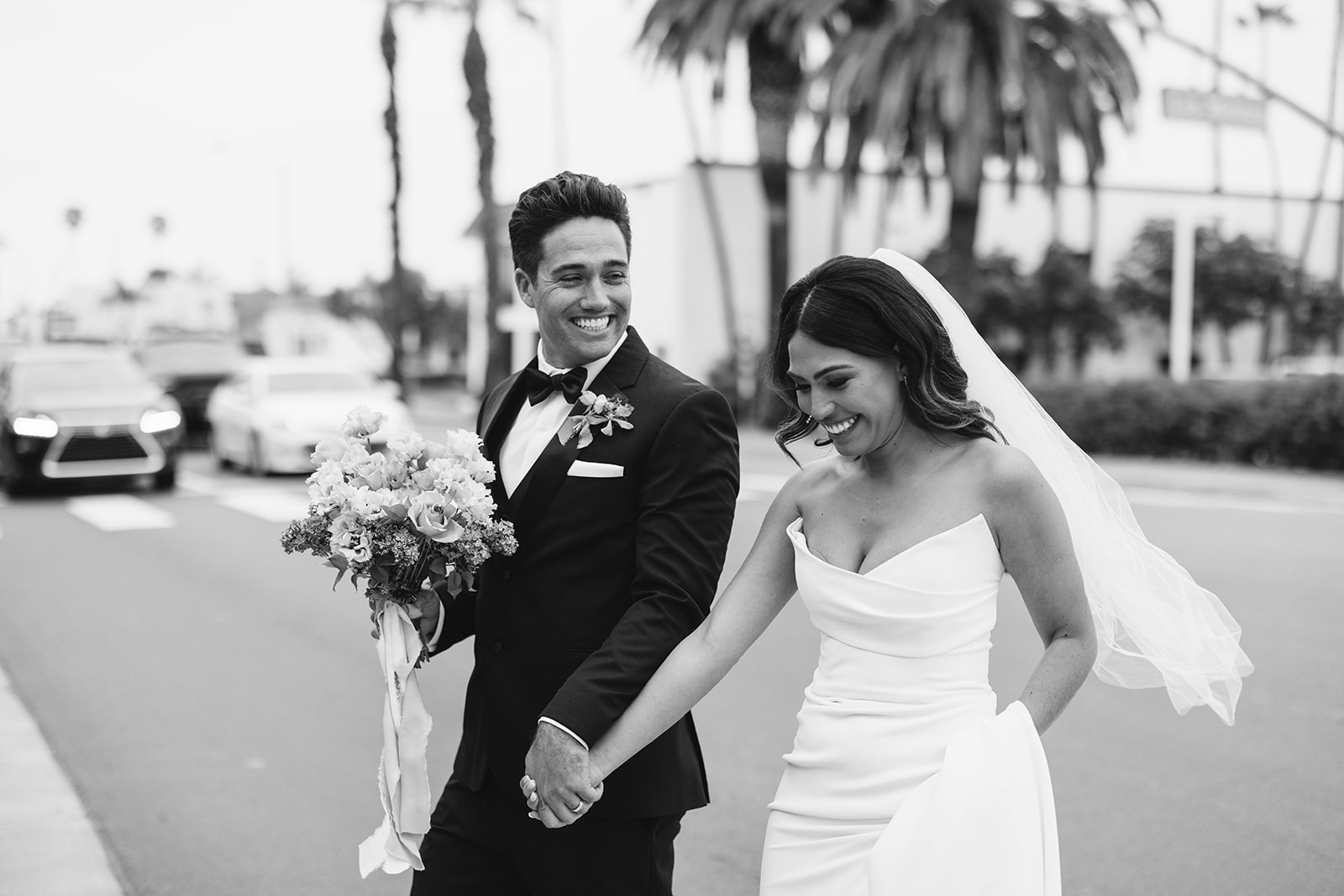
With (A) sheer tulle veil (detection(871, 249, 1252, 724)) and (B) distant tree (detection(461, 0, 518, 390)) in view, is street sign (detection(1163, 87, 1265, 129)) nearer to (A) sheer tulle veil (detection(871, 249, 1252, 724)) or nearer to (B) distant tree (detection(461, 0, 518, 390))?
(A) sheer tulle veil (detection(871, 249, 1252, 724))

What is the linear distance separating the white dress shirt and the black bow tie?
0.01 m

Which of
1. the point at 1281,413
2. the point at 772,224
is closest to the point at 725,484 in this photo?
the point at 1281,413

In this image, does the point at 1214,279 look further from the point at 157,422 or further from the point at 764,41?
the point at 157,422

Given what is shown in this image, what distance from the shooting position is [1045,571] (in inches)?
96.4

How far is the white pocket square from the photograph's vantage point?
2641mm

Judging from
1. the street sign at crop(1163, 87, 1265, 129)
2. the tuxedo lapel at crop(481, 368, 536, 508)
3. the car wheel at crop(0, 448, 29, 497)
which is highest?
the street sign at crop(1163, 87, 1265, 129)

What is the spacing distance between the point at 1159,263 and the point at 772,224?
1055cm

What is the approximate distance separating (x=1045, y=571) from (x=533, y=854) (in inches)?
44.6

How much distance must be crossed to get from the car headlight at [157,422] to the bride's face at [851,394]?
15.6 m

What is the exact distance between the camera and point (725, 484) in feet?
8.82

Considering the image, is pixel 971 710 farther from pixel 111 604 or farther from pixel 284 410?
pixel 284 410

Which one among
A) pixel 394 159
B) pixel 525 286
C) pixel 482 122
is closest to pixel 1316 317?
pixel 482 122

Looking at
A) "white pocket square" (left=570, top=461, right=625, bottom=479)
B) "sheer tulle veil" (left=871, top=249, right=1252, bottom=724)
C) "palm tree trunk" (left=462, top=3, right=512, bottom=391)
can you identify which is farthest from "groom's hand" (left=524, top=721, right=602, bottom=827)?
"palm tree trunk" (left=462, top=3, right=512, bottom=391)

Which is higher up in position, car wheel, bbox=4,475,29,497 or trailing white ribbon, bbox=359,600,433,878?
trailing white ribbon, bbox=359,600,433,878
